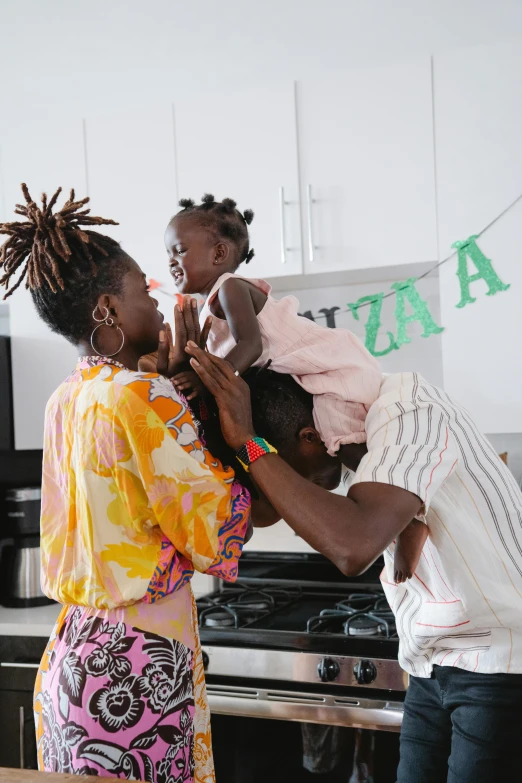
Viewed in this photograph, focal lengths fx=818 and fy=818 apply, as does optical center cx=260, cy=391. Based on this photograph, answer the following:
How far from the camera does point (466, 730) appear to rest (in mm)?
1141

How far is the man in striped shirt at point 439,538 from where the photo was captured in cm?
102

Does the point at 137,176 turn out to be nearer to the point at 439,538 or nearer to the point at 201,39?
the point at 201,39

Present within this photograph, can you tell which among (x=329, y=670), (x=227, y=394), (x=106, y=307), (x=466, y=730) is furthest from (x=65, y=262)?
(x=329, y=670)

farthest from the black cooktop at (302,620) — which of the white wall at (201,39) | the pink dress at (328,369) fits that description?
the white wall at (201,39)

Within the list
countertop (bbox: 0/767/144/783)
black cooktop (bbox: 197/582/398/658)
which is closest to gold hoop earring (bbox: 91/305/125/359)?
countertop (bbox: 0/767/144/783)

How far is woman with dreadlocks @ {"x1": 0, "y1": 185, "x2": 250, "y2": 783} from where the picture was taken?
1.06m

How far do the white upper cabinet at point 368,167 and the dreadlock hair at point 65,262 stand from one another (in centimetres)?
126

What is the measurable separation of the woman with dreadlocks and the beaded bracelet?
5cm

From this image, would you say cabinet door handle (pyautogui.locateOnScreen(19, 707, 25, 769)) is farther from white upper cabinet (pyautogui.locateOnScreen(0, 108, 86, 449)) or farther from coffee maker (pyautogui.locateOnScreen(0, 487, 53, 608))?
white upper cabinet (pyautogui.locateOnScreen(0, 108, 86, 449))

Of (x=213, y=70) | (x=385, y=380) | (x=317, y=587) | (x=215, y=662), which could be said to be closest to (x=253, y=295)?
(x=385, y=380)

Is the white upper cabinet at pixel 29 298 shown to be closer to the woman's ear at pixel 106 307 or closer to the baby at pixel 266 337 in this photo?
the baby at pixel 266 337

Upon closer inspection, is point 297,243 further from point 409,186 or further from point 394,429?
point 394,429

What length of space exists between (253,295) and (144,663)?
2.56ft

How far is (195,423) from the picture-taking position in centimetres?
115
